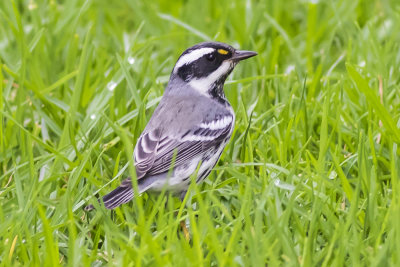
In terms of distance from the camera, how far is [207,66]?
4.16 meters

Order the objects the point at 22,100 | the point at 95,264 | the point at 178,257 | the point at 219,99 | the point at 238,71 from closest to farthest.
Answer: the point at 178,257
the point at 95,264
the point at 219,99
the point at 22,100
the point at 238,71

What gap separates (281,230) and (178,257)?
1.41 feet

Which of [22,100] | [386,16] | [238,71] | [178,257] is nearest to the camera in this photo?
[178,257]

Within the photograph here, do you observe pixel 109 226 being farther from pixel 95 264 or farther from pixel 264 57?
pixel 264 57

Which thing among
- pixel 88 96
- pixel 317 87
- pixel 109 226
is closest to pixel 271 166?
pixel 109 226

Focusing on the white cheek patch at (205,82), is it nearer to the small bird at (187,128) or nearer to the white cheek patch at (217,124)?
the small bird at (187,128)

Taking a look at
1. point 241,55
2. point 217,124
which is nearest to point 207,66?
point 241,55

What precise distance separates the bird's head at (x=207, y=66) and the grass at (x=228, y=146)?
0.26 m

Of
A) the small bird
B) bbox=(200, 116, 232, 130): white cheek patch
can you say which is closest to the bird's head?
the small bird

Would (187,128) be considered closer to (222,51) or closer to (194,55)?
(194,55)

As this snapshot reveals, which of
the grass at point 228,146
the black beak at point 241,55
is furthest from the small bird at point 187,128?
the grass at point 228,146

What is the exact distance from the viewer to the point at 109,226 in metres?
3.47

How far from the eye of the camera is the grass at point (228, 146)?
10.4 feet

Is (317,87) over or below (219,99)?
below
